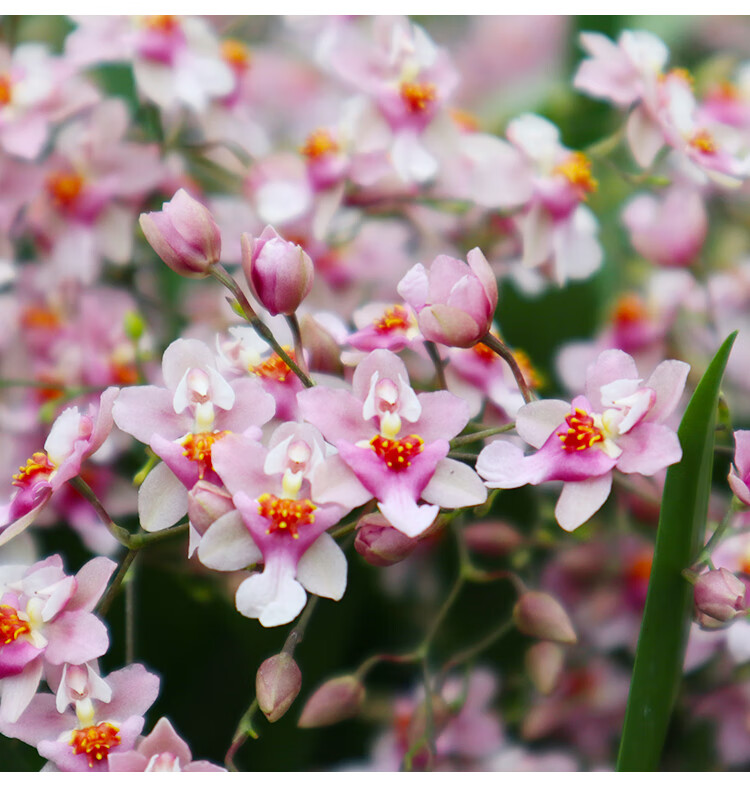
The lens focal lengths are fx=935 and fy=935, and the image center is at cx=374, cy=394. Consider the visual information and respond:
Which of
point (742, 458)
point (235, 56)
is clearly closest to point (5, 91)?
point (235, 56)

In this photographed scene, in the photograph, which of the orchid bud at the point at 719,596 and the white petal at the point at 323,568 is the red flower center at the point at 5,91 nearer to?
the white petal at the point at 323,568

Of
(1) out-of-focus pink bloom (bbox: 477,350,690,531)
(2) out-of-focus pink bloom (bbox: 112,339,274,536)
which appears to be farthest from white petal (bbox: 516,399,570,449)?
(2) out-of-focus pink bloom (bbox: 112,339,274,536)

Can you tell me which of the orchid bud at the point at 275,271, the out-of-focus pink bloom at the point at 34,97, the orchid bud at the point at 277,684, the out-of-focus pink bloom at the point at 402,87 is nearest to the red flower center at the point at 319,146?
the out-of-focus pink bloom at the point at 402,87

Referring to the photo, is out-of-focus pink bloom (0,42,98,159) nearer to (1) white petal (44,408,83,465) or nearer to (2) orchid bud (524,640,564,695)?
(1) white petal (44,408,83,465)

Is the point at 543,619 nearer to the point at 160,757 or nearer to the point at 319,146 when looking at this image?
the point at 160,757

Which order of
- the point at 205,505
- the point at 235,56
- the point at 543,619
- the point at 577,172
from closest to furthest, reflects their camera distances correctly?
the point at 205,505 → the point at 543,619 → the point at 577,172 → the point at 235,56
